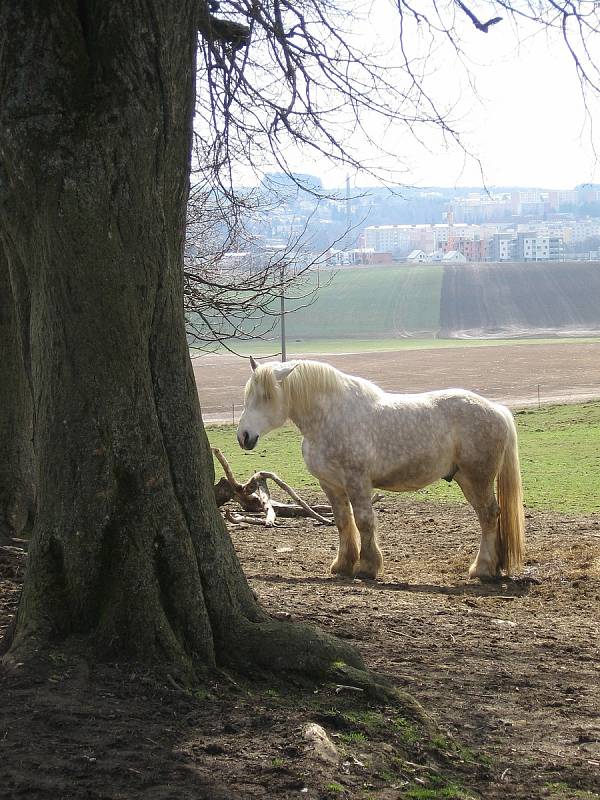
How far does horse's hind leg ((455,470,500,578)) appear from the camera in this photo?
8.23 meters

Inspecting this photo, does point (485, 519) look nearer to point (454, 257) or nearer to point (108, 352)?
point (108, 352)

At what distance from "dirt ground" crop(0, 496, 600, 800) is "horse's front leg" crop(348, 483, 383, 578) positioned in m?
1.63

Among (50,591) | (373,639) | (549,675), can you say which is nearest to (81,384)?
(50,591)

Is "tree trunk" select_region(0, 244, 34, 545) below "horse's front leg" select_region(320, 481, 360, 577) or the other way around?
the other way around

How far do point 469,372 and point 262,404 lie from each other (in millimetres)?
41041

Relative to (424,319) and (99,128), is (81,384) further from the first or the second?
(424,319)

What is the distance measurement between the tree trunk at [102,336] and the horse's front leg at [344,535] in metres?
4.04

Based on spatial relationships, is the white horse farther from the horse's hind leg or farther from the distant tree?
the distant tree

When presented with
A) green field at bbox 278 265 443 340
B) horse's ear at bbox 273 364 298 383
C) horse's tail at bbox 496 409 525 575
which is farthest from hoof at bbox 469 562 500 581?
green field at bbox 278 265 443 340

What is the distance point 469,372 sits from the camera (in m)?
48.1

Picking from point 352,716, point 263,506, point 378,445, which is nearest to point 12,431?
point 378,445

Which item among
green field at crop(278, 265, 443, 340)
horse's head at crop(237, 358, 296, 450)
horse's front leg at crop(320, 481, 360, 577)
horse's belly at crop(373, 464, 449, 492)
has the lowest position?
horse's front leg at crop(320, 481, 360, 577)

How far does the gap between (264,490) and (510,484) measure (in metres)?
3.49

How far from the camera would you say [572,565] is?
8383 millimetres
